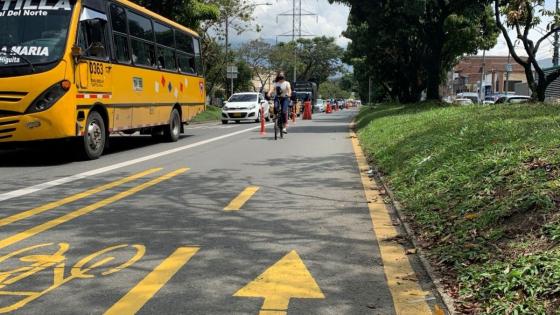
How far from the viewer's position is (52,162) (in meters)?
11.3

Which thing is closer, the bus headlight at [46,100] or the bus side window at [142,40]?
the bus headlight at [46,100]

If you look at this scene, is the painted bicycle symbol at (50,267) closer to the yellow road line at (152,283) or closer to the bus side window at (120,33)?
the yellow road line at (152,283)

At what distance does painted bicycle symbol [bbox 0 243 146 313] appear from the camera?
3996 mm

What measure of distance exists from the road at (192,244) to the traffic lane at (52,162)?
9 centimetres

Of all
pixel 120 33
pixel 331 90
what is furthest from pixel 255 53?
pixel 331 90

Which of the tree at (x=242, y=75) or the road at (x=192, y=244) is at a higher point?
the tree at (x=242, y=75)

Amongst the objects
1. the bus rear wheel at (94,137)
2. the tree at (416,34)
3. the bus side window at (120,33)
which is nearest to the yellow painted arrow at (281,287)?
the bus rear wheel at (94,137)

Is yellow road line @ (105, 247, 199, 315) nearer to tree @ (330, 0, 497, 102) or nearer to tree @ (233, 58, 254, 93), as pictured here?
tree @ (330, 0, 497, 102)

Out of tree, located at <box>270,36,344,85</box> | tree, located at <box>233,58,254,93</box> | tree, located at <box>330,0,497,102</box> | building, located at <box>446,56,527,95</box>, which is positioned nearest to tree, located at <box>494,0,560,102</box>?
tree, located at <box>330,0,497,102</box>

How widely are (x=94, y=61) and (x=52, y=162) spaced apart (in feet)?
6.87

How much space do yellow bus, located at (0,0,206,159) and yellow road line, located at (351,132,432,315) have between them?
6.06m

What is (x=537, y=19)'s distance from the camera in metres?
20.0

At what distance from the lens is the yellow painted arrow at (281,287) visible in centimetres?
382

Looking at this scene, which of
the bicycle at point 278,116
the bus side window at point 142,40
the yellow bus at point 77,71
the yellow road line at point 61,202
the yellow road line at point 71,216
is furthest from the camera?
the bicycle at point 278,116
